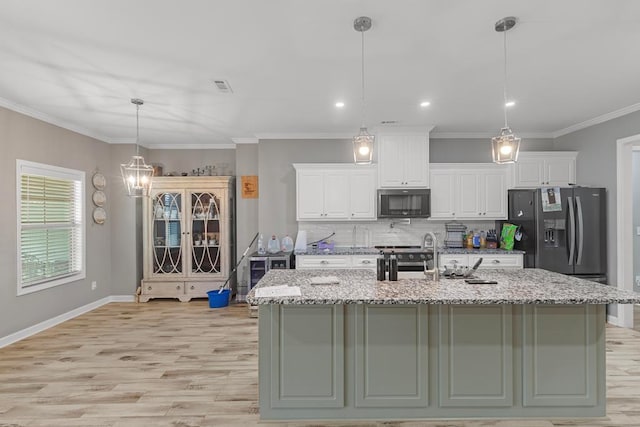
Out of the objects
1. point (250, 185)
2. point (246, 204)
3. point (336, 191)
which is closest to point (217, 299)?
point (246, 204)

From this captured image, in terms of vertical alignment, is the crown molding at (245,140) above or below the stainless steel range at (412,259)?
above

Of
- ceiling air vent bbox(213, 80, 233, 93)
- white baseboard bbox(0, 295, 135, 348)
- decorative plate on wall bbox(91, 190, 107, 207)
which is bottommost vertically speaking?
white baseboard bbox(0, 295, 135, 348)

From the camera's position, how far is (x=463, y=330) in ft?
8.36

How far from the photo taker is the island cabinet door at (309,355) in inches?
100

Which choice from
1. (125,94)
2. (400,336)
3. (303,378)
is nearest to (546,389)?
(400,336)

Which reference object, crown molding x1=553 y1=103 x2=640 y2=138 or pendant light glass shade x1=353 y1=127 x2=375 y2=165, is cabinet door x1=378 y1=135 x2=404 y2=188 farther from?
pendant light glass shade x1=353 y1=127 x2=375 y2=165

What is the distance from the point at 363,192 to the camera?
5383mm

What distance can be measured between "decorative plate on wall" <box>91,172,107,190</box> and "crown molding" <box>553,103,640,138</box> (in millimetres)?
7018

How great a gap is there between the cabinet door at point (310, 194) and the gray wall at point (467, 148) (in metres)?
1.83

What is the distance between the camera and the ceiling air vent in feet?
11.6

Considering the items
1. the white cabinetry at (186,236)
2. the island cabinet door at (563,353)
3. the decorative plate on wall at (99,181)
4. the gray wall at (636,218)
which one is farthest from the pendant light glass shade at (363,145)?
the gray wall at (636,218)

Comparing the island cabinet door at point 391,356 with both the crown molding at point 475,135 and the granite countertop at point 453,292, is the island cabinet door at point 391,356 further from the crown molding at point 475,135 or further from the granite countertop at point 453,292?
the crown molding at point 475,135

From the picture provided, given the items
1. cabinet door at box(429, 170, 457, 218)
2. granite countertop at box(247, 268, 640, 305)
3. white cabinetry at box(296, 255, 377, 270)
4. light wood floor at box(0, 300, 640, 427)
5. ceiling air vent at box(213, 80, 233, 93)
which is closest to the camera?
granite countertop at box(247, 268, 640, 305)

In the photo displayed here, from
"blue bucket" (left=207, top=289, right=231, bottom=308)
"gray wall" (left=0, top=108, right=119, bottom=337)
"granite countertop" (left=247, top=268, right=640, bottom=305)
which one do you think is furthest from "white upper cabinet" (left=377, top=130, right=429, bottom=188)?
"gray wall" (left=0, top=108, right=119, bottom=337)
